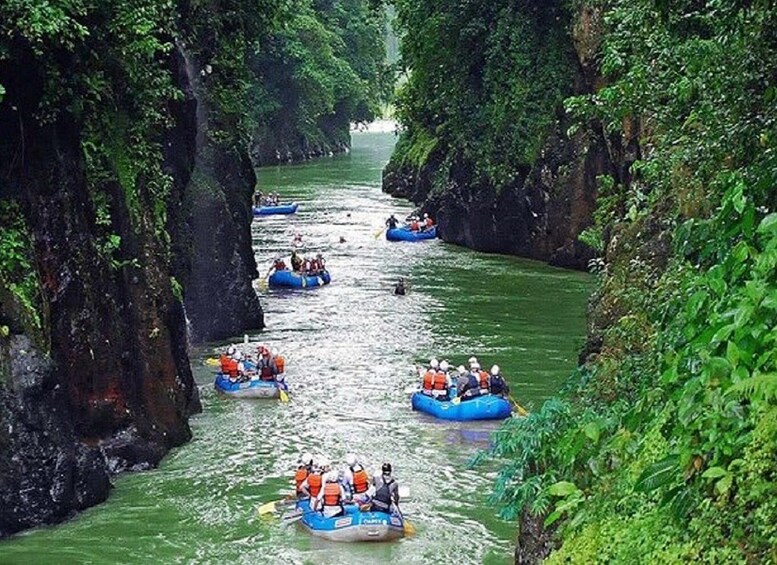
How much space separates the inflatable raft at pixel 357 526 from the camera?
46.3 ft

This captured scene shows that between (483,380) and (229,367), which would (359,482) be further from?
(229,367)

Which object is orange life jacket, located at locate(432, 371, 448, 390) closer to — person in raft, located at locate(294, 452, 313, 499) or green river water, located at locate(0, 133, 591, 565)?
green river water, located at locate(0, 133, 591, 565)

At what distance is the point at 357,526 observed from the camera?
14148mm

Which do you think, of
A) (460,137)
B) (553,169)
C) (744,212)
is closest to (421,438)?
(744,212)

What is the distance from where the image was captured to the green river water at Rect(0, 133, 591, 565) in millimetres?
13914

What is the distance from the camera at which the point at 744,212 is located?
7535mm

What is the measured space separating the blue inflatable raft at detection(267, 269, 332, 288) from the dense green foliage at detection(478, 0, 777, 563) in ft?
59.3

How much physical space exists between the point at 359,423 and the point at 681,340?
37.7ft

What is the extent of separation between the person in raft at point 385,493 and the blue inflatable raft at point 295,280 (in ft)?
58.4

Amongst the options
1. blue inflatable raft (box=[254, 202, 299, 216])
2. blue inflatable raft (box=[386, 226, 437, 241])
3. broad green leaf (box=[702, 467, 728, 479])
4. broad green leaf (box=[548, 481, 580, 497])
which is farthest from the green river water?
blue inflatable raft (box=[254, 202, 299, 216])

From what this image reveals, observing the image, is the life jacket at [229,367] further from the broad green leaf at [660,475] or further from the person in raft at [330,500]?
the broad green leaf at [660,475]

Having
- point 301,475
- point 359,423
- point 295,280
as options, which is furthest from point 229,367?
point 295,280

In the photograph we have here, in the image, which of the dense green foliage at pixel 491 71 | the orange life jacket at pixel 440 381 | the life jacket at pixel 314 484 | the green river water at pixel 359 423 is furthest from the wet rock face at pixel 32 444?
the dense green foliage at pixel 491 71

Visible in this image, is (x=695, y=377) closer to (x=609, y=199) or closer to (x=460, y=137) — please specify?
(x=609, y=199)
